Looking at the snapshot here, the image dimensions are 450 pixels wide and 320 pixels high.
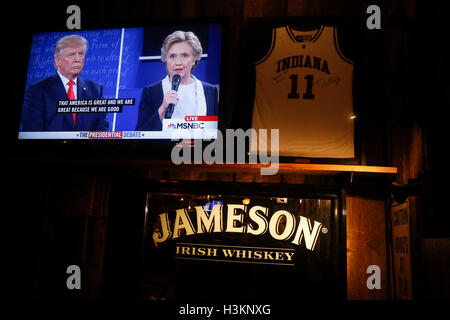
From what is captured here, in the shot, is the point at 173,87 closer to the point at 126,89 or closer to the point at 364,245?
the point at 126,89

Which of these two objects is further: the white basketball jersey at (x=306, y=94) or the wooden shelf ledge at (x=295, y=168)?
the white basketball jersey at (x=306, y=94)

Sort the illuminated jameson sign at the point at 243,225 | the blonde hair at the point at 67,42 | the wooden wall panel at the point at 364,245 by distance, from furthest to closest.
A: the blonde hair at the point at 67,42, the wooden wall panel at the point at 364,245, the illuminated jameson sign at the point at 243,225

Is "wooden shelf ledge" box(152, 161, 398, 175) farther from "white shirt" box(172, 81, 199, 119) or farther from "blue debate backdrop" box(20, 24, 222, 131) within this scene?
"blue debate backdrop" box(20, 24, 222, 131)

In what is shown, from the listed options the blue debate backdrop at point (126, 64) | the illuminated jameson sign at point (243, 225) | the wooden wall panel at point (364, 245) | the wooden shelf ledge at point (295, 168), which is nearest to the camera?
the wooden shelf ledge at point (295, 168)

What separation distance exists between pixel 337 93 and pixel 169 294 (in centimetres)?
203

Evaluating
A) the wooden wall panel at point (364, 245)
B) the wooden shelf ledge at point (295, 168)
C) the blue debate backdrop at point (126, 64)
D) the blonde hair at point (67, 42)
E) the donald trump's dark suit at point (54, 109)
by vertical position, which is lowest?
the wooden wall panel at point (364, 245)

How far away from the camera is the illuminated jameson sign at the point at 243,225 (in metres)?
2.71

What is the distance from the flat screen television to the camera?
3.03m

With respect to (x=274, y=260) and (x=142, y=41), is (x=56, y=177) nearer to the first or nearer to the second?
(x=142, y=41)

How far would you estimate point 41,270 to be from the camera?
3117 millimetres

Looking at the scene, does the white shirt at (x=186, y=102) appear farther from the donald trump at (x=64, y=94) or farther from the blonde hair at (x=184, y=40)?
the donald trump at (x=64, y=94)

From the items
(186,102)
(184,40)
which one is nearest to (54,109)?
(186,102)

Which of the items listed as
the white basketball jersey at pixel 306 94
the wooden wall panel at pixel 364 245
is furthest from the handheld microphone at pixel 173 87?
the wooden wall panel at pixel 364 245
